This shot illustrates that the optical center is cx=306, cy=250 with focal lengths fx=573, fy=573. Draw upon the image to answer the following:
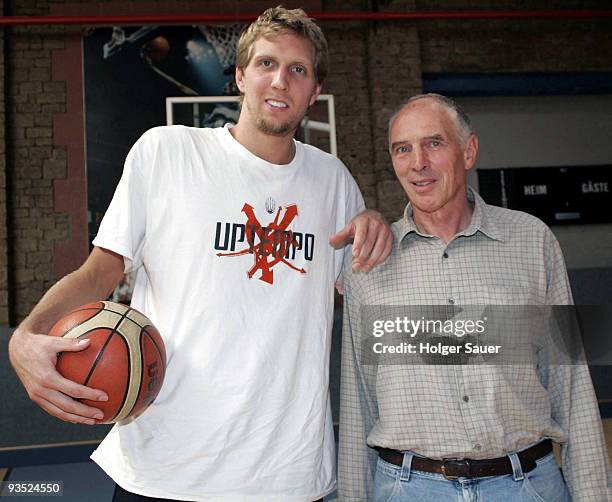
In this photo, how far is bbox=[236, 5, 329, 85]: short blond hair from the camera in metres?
1.78

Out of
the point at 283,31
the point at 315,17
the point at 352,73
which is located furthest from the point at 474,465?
the point at 352,73

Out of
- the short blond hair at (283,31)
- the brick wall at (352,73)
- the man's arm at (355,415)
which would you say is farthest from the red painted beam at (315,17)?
the man's arm at (355,415)

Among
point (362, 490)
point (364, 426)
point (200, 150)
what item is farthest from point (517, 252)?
point (200, 150)

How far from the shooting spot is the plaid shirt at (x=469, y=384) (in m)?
1.56

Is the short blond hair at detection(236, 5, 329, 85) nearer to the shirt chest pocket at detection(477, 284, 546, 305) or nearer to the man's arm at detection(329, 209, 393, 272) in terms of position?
the man's arm at detection(329, 209, 393, 272)

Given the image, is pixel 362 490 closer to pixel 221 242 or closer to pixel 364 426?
pixel 364 426

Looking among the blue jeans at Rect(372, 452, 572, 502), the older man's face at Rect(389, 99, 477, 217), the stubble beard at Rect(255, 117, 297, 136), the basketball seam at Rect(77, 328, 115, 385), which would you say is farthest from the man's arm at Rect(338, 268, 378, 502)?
the basketball seam at Rect(77, 328, 115, 385)

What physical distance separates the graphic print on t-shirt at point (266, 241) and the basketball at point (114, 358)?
0.33 metres

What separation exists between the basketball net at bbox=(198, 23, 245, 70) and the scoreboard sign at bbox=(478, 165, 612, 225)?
3215mm

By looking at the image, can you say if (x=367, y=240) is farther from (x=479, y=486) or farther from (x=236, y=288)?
(x=479, y=486)

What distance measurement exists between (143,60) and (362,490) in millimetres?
5430
